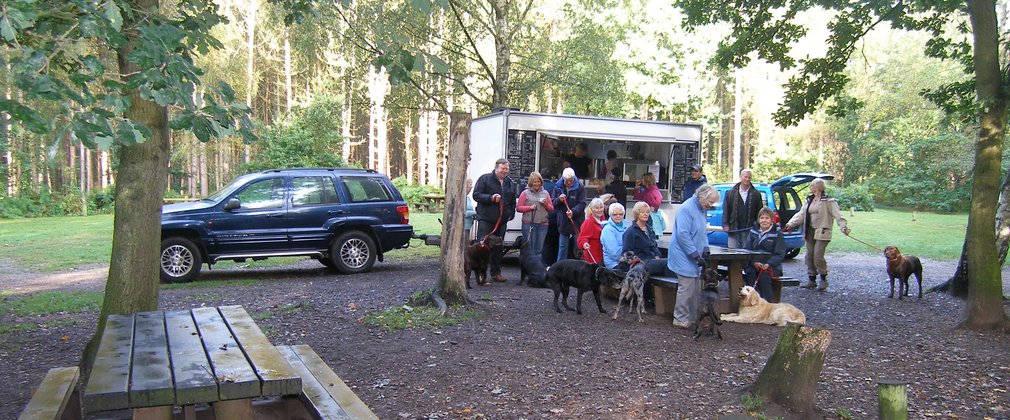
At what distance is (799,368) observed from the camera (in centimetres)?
489

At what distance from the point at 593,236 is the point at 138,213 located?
542 cm

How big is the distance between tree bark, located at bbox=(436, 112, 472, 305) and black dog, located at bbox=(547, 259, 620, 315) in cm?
110

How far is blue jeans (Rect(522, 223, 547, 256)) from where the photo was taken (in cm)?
1039

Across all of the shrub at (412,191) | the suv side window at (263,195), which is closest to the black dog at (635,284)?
the suv side window at (263,195)

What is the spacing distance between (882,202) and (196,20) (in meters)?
45.1

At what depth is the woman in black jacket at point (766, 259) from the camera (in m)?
8.59

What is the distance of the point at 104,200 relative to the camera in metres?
31.6

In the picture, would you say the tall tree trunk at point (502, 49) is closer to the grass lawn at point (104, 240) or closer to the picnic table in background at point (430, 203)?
the grass lawn at point (104, 240)

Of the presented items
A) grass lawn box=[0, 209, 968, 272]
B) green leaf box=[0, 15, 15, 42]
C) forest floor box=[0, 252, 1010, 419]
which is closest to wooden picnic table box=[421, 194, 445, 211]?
grass lawn box=[0, 209, 968, 272]

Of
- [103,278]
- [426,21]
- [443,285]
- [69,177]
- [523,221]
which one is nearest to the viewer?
[443,285]

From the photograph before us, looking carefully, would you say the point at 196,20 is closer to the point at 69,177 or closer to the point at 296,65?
the point at 69,177

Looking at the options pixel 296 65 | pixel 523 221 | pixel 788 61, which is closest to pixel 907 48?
pixel 296 65

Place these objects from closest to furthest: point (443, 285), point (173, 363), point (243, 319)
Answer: point (173, 363)
point (243, 319)
point (443, 285)

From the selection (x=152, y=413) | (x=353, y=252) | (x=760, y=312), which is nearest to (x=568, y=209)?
(x=760, y=312)
